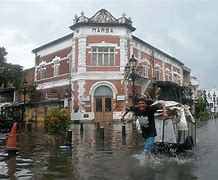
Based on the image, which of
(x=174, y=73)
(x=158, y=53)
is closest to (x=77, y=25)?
(x=158, y=53)

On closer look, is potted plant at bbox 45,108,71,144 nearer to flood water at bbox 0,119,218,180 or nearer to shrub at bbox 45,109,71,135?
shrub at bbox 45,109,71,135

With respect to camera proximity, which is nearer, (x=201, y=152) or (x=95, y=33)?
(x=201, y=152)

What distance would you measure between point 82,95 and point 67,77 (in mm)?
4583

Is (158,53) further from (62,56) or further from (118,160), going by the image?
(118,160)

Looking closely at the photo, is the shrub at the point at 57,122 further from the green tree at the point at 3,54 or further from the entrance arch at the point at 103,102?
the entrance arch at the point at 103,102

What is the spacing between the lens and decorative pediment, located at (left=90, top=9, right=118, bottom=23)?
37.3 meters

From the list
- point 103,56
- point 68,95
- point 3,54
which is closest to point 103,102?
point 68,95

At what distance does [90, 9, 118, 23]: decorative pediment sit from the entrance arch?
720 centimetres

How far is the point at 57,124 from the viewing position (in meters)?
12.1

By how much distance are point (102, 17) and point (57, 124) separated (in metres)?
26.9

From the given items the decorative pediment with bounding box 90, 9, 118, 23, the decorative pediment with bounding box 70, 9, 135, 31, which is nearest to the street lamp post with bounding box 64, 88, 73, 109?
the decorative pediment with bounding box 70, 9, 135, 31

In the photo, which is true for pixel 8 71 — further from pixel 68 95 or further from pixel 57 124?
pixel 57 124

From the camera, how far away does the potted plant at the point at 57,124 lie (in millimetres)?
12070

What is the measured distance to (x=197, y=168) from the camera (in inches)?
312
